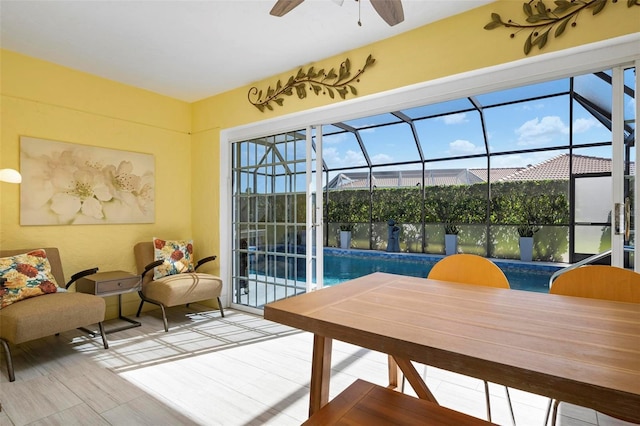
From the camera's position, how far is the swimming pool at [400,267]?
21.8 ft

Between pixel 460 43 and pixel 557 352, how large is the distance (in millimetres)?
2371

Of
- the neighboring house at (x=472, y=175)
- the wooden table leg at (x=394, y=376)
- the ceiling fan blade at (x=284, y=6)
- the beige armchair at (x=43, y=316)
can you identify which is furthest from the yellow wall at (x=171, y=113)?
the neighboring house at (x=472, y=175)

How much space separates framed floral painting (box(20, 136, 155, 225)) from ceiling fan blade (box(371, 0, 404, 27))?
3405 mm

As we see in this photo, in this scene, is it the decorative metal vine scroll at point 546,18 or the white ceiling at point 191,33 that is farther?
the white ceiling at point 191,33

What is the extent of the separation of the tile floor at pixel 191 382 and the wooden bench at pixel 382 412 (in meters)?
0.88

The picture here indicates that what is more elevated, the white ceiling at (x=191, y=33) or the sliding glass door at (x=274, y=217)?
Answer: the white ceiling at (x=191, y=33)

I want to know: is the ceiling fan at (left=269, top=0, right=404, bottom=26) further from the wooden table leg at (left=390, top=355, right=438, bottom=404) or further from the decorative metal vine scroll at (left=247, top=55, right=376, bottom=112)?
the wooden table leg at (left=390, top=355, right=438, bottom=404)

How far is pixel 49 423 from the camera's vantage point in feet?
6.11

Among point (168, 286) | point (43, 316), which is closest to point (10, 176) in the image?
point (43, 316)

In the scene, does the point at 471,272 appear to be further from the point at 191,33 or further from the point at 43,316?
the point at 43,316

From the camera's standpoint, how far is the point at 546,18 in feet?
7.22

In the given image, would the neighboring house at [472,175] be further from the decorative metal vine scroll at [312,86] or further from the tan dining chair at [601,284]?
the tan dining chair at [601,284]

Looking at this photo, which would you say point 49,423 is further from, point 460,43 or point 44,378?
point 460,43

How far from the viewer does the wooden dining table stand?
0.76 m
